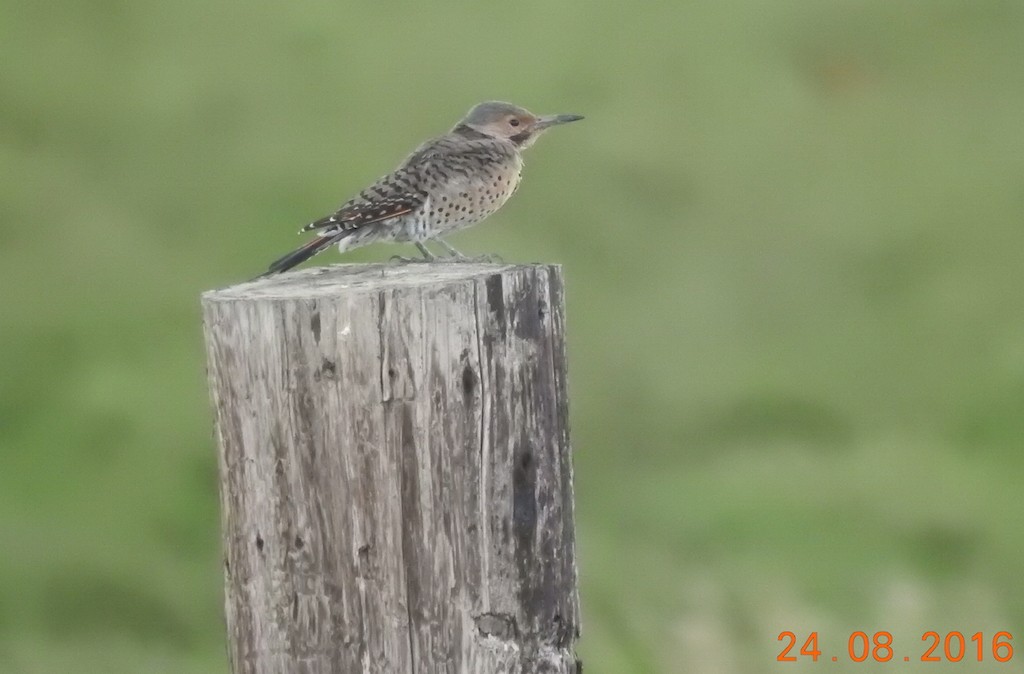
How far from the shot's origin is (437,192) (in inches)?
161

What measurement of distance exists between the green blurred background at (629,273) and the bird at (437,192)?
2.12 m

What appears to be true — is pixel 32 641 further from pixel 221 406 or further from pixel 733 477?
pixel 221 406

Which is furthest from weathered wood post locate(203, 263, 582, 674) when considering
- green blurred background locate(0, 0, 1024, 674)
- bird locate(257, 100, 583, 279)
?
green blurred background locate(0, 0, 1024, 674)

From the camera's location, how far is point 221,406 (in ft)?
8.49

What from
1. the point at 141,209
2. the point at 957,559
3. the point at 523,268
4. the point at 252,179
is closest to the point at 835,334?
the point at 957,559

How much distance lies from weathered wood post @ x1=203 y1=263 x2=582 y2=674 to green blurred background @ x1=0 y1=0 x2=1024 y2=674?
352 centimetres

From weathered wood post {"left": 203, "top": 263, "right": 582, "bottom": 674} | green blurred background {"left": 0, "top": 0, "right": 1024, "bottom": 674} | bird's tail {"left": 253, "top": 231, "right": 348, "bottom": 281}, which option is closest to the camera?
weathered wood post {"left": 203, "top": 263, "right": 582, "bottom": 674}

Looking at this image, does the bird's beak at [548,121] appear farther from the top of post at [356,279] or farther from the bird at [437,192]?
the top of post at [356,279]

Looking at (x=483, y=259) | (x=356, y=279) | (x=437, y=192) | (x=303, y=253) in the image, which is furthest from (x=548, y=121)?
(x=356, y=279)

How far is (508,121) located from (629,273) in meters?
2.63

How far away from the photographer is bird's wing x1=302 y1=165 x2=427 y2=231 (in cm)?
378

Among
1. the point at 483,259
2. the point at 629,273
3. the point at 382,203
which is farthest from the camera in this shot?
the point at 629,273

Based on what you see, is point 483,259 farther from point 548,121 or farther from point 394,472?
point 548,121

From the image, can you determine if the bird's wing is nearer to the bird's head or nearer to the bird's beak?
the bird's head
